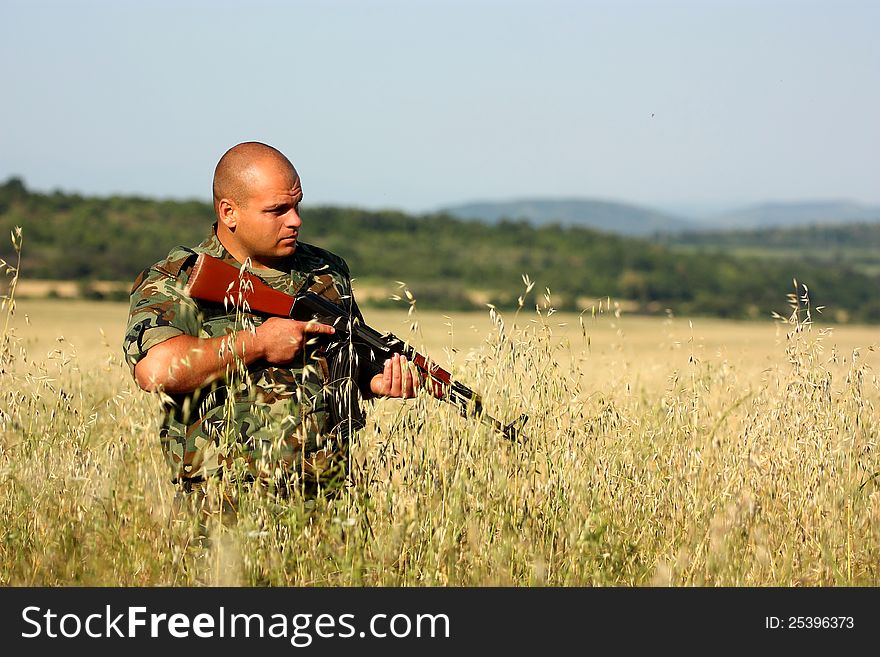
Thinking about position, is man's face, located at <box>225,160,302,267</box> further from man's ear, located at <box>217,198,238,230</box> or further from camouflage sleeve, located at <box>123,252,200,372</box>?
camouflage sleeve, located at <box>123,252,200,372</box>

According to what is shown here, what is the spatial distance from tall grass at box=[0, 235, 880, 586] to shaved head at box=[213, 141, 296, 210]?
2.58ft

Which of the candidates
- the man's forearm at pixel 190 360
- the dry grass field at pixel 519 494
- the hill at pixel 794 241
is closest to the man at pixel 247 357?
the man's forearm at pixel 190 360

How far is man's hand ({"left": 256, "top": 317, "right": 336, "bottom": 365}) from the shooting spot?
372 centimetres

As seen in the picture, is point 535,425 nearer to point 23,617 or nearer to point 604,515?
point 604,515

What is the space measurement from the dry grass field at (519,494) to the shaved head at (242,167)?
0.79 meters

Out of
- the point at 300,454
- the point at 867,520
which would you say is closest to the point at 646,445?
the point at 867,520

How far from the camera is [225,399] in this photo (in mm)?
3811

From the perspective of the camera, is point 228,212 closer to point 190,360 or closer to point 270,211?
point 270,211

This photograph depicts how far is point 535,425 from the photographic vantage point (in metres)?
3.95

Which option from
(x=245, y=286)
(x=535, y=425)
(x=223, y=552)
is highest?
(x=245, y=286)

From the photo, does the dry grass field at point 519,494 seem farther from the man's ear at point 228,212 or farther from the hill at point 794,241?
the hill at point 794,241

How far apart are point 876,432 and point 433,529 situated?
195cm

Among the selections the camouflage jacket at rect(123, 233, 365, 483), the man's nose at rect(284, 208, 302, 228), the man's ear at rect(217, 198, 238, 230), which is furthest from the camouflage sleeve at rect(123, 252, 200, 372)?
the man's nose at rect(284, 208, 302, 228)

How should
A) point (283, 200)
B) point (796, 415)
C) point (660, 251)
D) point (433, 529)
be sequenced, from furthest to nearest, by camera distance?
point (660, 251) → point (796, 415) → point (283, 200) → point (433, 529)
